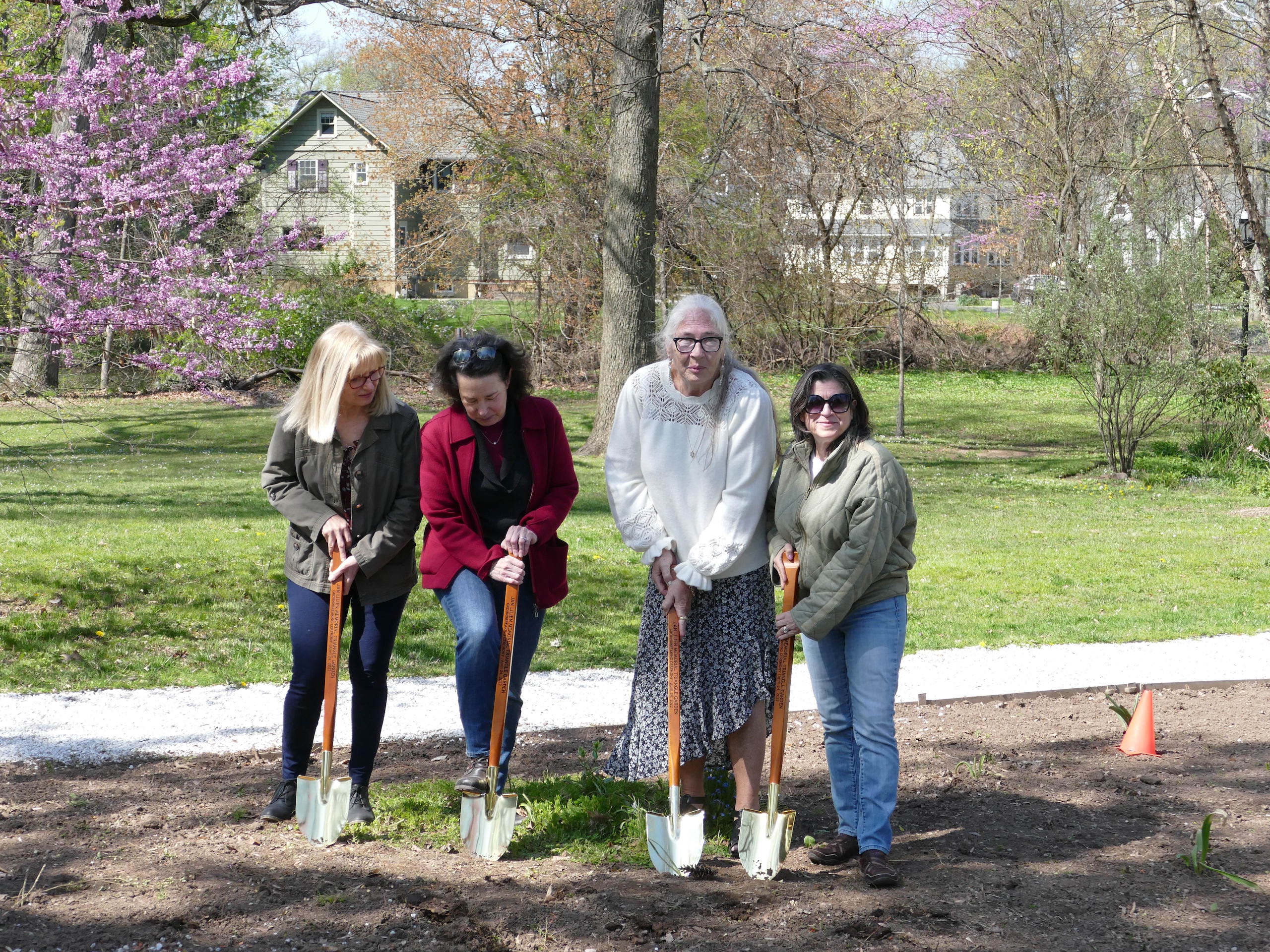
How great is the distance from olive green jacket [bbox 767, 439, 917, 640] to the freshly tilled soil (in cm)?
90

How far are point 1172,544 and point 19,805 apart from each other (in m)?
9.70

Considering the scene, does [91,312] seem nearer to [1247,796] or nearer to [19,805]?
[19,805]

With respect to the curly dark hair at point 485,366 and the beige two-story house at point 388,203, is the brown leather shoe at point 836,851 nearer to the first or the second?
the curly dark hair at point 485,366

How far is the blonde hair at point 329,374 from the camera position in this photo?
3.93 m

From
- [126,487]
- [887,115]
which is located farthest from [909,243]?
[126,487]

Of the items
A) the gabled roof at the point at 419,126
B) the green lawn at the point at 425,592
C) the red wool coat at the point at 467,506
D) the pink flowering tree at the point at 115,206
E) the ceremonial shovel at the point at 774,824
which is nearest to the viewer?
the ceremonial shovel at the point at 774,824

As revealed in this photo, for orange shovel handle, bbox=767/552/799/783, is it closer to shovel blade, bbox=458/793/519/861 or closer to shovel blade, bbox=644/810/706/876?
shovel blade, bbox=644/810/706/876

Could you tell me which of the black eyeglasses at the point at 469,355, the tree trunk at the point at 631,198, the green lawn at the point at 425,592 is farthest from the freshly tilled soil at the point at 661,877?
the tree trunk at the point at 631,198

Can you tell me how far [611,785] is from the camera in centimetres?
449

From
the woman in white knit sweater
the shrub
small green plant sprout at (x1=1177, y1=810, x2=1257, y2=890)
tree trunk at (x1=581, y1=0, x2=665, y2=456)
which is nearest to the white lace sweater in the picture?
the woman in white knit sweater

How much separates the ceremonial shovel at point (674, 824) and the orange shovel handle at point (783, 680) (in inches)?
11.8

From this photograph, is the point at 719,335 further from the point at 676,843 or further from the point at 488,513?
the point at 676,843

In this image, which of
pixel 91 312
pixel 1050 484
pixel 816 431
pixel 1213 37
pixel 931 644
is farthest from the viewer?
pixel 1213 37

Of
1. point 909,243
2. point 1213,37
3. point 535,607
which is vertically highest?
point 1213,37
